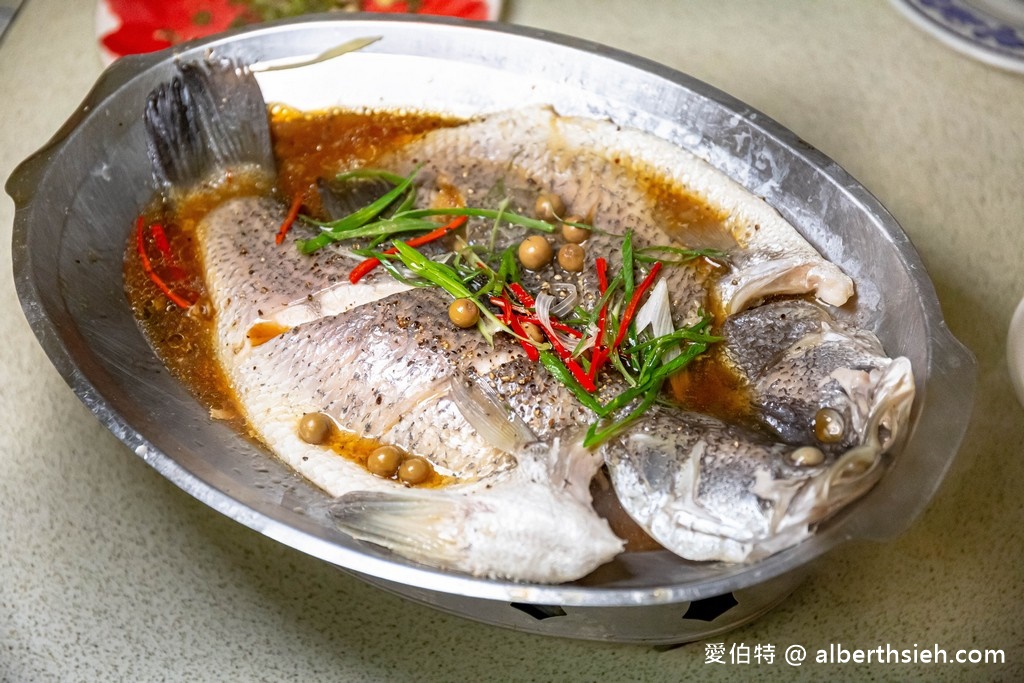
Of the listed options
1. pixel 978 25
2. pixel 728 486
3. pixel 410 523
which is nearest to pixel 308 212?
pixel 410 523

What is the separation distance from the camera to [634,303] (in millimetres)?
1978

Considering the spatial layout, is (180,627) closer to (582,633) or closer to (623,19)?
(582,633)

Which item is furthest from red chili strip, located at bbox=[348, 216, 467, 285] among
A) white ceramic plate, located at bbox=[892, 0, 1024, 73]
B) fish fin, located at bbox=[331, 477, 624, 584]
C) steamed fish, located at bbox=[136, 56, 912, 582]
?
white ceramic plate, located at bbox=[892, 0, 1024, 73]

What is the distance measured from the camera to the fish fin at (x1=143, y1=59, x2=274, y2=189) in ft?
7.34

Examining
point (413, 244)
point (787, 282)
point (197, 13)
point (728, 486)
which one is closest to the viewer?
point (728, 486)

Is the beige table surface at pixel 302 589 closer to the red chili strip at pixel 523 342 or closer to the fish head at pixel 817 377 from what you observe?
the fish head at pixel 817 377

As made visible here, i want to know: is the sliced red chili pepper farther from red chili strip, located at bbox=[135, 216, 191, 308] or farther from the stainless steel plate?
red chili strip, located at bbox=[135, 216, 191, 308]

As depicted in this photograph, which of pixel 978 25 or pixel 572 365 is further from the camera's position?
pixel 978 25

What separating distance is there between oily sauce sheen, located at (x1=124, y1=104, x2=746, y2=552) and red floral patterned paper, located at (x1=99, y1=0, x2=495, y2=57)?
647 mm

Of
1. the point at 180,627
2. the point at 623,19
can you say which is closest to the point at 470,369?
the point at 180,627

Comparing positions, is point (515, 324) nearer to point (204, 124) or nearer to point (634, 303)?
point (634, 303)

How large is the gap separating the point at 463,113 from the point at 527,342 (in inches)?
36.4

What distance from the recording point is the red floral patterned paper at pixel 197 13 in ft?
9.45

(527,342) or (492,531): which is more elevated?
(527,342)
